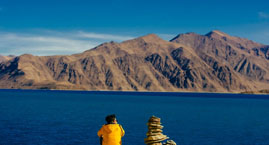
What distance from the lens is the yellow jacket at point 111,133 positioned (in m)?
13.8

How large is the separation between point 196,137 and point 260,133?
1251 cm

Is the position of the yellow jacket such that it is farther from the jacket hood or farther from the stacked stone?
the stacked stone

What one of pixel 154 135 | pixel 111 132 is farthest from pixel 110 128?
pixel 154 135

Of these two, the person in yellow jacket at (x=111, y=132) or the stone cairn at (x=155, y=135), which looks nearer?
the person in yellow jacket at (x=111, y=132)

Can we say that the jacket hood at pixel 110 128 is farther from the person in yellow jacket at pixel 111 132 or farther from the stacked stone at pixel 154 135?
the stacked stone at pixel 154 135

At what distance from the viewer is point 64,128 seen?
5069 centimetres

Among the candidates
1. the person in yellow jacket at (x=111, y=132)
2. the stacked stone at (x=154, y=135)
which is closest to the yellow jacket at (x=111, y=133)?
the person in yellow jacket at (x=111, y=132)

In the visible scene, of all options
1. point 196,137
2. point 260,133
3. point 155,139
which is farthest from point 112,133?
point 260,133

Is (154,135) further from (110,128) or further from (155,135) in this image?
(110,128)

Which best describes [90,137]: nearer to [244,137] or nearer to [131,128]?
[131,128]

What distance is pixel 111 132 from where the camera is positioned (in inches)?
545

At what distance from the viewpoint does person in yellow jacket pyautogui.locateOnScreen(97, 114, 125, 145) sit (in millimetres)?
13805

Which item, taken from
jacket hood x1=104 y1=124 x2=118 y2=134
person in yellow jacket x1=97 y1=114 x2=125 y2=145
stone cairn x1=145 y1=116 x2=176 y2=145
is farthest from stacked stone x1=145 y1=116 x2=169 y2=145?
jacket hood x1=104 y1=124 x2=118 y2=134

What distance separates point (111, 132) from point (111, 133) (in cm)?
5
